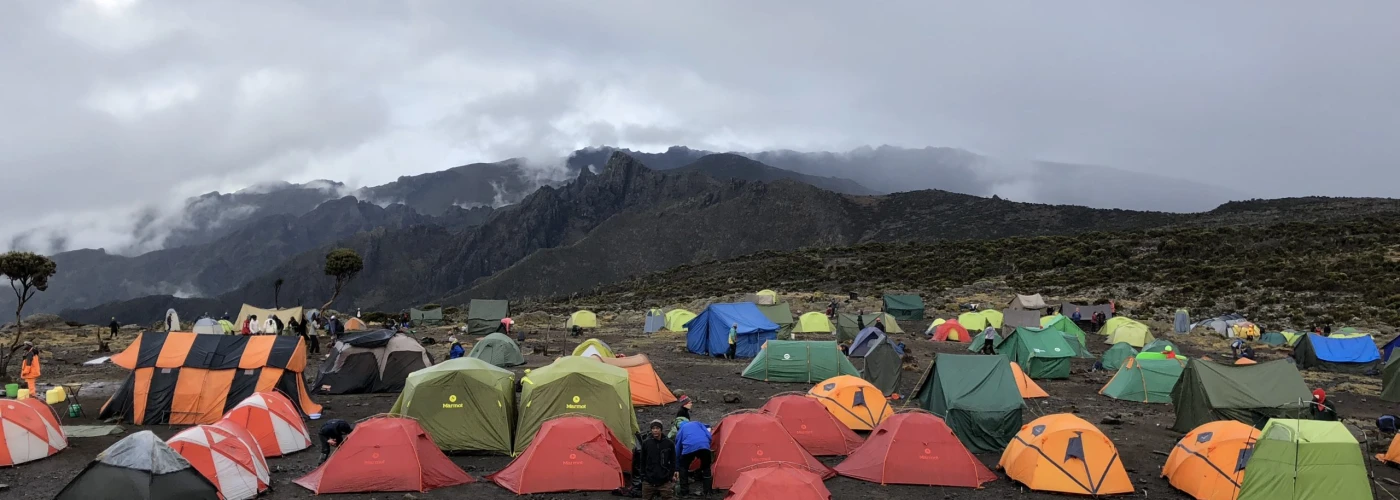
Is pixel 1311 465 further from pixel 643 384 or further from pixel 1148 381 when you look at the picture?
pixel 643 384

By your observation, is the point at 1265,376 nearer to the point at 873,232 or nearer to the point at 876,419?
the point at 876,419

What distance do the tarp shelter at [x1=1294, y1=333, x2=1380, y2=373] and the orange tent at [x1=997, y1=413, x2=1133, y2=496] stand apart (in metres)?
20.3

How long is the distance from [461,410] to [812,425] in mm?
6217

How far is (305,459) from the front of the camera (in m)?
13.5

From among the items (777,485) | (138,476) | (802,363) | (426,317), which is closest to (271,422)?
(138,476)

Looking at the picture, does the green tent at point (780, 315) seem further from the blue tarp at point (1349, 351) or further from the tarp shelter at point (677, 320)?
the blue tarp at point (1349, 351)

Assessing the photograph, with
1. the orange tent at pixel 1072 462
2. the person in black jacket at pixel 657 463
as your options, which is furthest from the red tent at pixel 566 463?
the orange tent at pixel 1072 462

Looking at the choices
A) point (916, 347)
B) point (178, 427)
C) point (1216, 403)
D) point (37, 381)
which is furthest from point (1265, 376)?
point (37, 381)

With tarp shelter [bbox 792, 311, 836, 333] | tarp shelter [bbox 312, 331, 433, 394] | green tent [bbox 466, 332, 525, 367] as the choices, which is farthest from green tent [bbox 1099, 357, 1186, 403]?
tarp shelter [bbox 792, 311, 836, 333]

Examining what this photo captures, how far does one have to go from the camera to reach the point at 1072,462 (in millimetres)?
11961

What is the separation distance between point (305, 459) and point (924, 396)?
11404 mm

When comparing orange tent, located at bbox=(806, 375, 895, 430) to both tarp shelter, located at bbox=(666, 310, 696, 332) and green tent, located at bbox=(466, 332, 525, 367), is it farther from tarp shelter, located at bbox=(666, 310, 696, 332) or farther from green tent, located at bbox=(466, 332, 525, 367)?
tarp shelter, located at bbox=(666, 310, 696, 332)

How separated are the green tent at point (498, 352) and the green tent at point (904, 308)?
2509 cm

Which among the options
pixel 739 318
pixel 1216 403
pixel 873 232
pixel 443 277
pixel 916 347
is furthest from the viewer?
pixel 443 277
